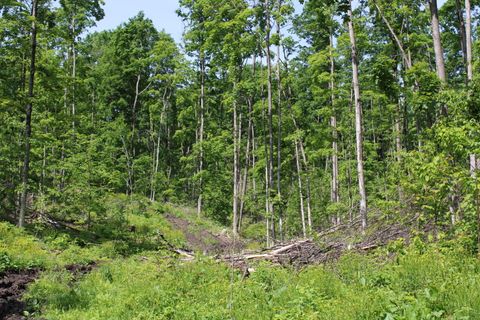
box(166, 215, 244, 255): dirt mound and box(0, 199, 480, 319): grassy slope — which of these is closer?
box(0, 199, 480, 319): grassy slope

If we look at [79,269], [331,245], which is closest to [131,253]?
[79,269]

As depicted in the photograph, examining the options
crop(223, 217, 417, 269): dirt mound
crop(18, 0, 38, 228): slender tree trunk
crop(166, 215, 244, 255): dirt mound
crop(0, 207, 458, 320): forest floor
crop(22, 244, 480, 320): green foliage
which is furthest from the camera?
crop(166, 215, 244, 255): dirt mound

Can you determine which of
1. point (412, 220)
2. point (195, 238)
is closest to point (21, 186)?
point (195, 238)

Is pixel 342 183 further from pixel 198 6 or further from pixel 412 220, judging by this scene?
pixel 412 220

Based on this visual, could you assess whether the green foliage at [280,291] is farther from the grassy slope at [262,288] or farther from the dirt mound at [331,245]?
the dirt mound at [331,245]

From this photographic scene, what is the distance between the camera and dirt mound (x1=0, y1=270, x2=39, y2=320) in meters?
8.28

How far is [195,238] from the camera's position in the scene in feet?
79.1

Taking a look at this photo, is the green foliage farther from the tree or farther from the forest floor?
the tree

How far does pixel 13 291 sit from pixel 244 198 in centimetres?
1541

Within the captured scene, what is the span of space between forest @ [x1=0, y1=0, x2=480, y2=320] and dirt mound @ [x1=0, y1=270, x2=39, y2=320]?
0.04 m

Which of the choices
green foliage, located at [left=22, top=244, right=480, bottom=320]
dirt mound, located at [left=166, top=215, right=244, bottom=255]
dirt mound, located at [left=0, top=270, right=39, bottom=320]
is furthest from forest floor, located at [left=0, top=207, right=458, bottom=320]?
dirt mound, located at [left=166, top=215, right=244, bottom=255]

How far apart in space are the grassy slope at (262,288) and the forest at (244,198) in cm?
4

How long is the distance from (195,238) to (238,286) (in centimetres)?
1563

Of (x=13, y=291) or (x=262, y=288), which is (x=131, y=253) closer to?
(x=13, y=291)
